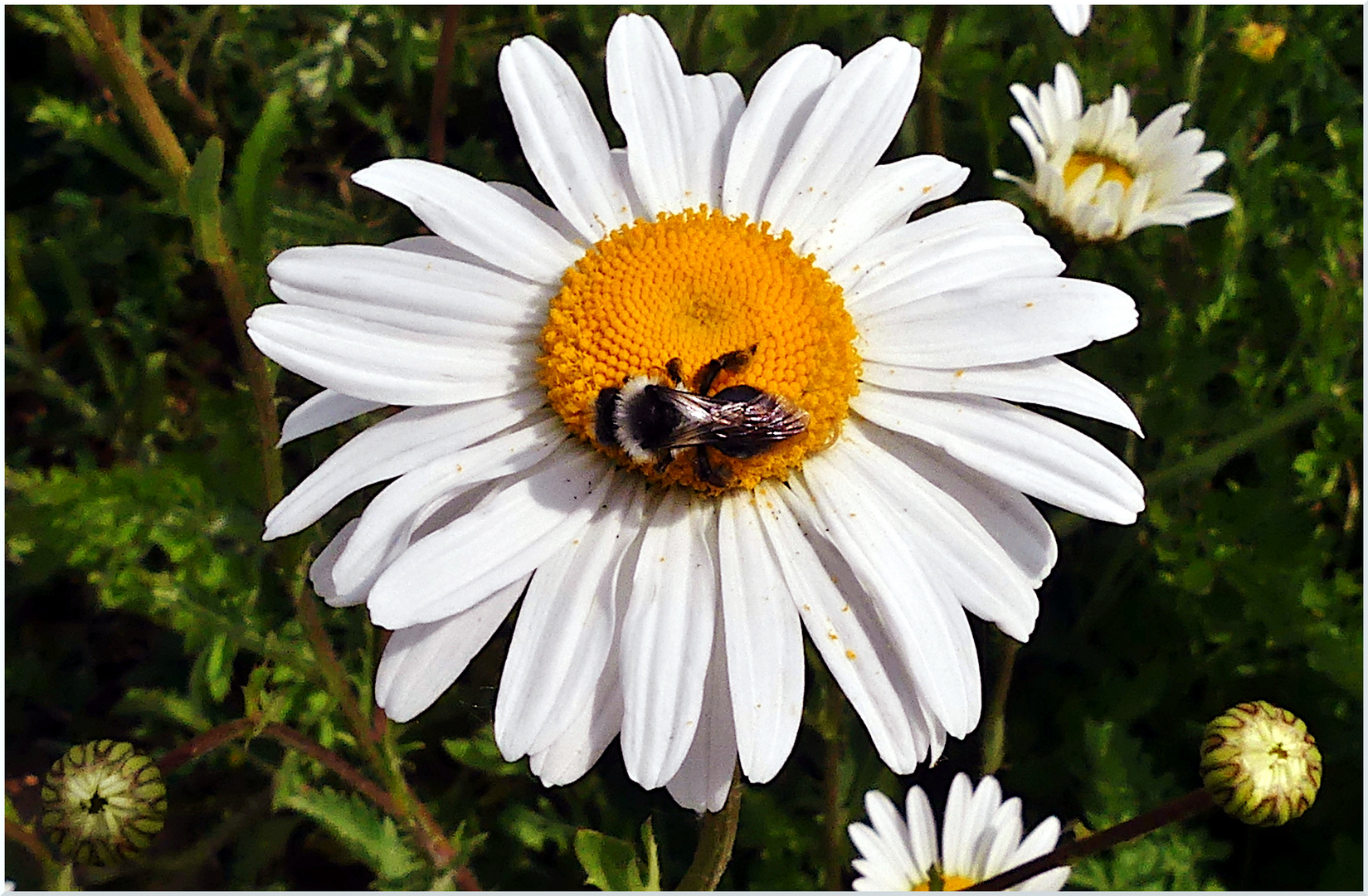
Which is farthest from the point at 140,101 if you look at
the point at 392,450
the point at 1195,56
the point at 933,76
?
the point at 1195,56

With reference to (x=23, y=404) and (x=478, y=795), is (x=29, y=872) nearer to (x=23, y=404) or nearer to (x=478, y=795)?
(x=478, y=795)

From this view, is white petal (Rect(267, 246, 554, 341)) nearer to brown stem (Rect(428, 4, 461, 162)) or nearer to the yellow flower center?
brown stem (Rect(428, 4, 461, 162))

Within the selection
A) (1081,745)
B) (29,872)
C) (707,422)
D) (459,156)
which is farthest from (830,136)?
(29,872)

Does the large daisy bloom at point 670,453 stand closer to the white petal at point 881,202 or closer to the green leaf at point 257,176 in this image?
the white petal at point 881,202

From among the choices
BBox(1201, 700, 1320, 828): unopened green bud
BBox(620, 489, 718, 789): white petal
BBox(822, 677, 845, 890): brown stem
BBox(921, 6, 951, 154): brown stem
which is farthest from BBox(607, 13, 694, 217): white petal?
BBox(1201, 700, 1320, 828): unopened green bud

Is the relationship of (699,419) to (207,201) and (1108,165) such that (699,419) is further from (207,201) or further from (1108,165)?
(1108,165)
